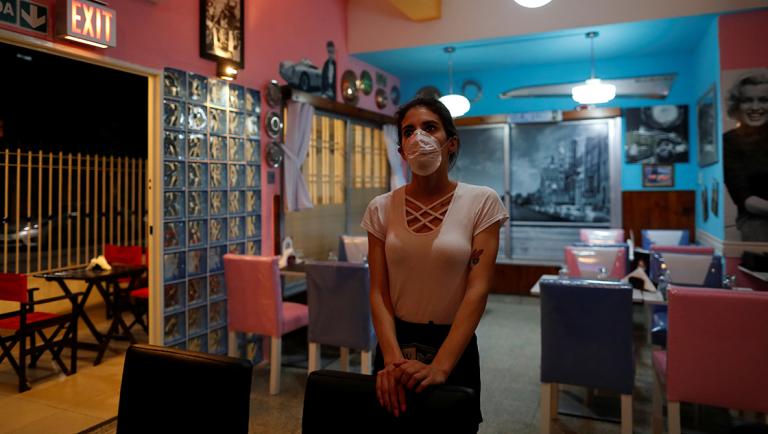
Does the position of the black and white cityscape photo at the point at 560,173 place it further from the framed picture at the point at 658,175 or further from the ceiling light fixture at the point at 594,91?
the ceiling light fixture at the point at 594,91

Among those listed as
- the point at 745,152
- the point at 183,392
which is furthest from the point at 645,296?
the point at 183,392

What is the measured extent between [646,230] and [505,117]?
7.33ft

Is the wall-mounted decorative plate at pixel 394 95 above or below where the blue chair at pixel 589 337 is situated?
above

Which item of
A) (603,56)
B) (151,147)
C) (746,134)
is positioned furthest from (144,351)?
(603,56)

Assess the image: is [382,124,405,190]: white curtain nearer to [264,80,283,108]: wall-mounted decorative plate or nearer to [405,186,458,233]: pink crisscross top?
[264,80,283,108]: wall-mounted decorative plate

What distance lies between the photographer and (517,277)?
22.9ft

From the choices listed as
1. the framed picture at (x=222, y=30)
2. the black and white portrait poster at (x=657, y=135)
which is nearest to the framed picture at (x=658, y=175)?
the black and white portrait poster at (x=657, y=135)

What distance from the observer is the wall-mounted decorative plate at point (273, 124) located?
15.3 ft

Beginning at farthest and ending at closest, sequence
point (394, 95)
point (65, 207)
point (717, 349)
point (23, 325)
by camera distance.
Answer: point (394, 95) < point (65, 207) < point (23, 325) < point (717, 349)

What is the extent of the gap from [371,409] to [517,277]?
6.05 m

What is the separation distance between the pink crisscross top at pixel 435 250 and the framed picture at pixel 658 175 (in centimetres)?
593

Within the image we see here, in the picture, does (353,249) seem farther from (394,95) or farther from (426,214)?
(426,214)

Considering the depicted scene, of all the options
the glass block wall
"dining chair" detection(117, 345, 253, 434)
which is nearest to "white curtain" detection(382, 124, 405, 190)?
the glass block wall

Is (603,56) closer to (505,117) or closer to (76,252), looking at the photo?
(505,117)
